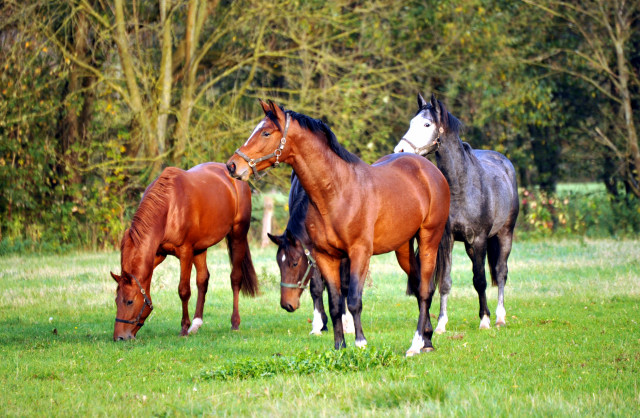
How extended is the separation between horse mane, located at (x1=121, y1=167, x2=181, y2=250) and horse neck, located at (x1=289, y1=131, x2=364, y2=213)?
2450 millimetres

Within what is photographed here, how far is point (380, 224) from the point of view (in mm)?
6980

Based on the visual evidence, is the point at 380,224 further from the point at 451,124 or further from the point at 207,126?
the point at 207,126

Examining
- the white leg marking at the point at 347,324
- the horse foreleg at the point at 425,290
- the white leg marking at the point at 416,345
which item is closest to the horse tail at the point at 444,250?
the white leg marking at the point at 347,324

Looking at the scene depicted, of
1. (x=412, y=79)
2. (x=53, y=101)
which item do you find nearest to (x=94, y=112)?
(x=53, y=101)

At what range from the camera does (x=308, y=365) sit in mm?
6066

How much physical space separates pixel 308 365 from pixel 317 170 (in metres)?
1.68

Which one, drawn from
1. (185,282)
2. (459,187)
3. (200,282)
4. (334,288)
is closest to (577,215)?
(459,187)

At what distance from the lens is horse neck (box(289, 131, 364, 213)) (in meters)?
6.64

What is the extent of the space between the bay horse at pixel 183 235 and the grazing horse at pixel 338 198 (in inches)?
91.1

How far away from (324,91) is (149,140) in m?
4.36

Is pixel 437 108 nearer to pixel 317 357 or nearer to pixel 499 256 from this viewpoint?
pixel 499 256

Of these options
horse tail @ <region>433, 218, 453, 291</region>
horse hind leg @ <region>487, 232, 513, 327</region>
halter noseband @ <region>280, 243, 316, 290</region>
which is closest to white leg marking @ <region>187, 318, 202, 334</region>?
halter noseband @ <region>280, 243, 316, 290</region>

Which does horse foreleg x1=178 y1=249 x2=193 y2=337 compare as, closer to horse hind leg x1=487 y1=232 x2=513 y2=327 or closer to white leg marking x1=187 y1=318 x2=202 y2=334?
white leg marking x1=187 y1=318 x2=202 y2=334

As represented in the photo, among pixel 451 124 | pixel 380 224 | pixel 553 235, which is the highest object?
pixel 451 124
